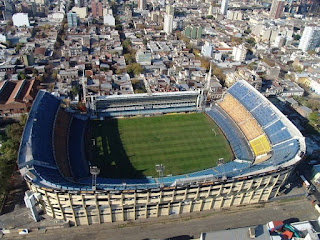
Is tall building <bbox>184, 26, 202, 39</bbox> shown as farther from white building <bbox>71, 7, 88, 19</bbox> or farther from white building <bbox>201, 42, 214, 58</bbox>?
white building <bbox>71, 7, 88, 19</bbox>

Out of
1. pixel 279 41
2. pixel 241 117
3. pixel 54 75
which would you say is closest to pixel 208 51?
pixel 279 41

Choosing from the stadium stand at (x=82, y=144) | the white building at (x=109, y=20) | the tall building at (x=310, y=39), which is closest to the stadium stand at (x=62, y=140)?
the stadium stand at (x=82, y=144)

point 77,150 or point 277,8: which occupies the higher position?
point 277,8

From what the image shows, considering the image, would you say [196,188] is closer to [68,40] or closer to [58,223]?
[58,223]

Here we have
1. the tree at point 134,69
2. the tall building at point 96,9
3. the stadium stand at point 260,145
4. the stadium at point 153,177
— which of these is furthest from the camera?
the tall building at point 96,9

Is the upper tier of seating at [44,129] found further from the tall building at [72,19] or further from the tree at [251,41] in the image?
the tree at [251,41]

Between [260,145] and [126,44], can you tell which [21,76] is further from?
[260,145]

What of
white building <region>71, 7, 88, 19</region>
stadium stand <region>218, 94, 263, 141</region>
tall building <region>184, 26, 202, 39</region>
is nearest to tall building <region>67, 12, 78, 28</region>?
white building <region>71, 7, 88, 19</region>
